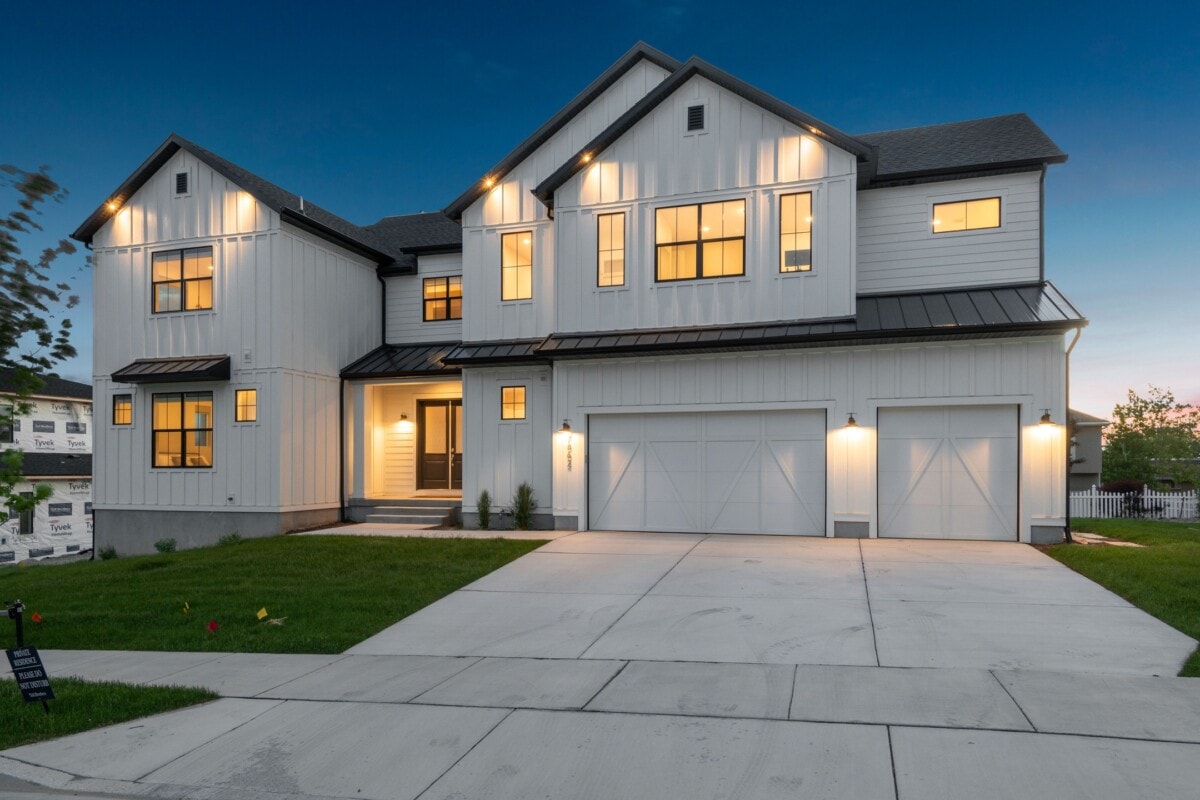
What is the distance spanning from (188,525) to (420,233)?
30.1 feet

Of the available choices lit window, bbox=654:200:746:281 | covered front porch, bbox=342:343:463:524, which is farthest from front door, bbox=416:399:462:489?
lit window, bbox=654:200:746:281

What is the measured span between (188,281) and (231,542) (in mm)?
6035

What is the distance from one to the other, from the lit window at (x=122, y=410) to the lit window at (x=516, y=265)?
899 cm

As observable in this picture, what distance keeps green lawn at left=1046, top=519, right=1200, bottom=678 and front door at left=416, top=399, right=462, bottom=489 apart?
12.9 meters

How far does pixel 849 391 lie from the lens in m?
13.7

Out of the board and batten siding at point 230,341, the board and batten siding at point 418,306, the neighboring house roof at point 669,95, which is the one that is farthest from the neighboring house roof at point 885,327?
the board and batten siding at point 230,341

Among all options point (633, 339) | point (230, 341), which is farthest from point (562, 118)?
point (230, 341)

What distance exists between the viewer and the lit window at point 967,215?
1483 cm

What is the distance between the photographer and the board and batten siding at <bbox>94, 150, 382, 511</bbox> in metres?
16.8

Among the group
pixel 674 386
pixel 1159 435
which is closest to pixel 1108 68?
pixel 674 386

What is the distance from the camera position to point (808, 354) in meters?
13.9

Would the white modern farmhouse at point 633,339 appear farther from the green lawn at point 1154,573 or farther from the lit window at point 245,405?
the green lawn at point 1154,573

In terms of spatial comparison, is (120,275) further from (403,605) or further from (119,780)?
(119,780)

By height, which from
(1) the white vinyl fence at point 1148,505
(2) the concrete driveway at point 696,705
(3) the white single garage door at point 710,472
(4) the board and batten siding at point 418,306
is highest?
(4) the board and batten siding at point 418,306
